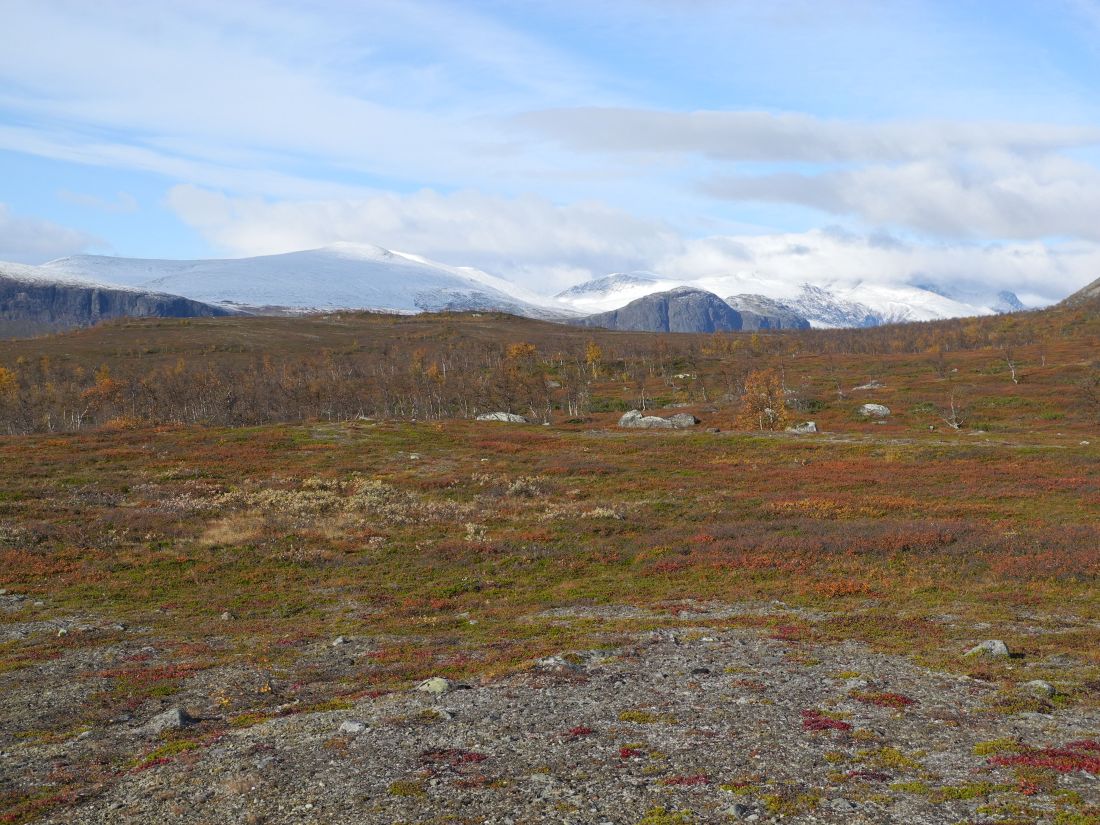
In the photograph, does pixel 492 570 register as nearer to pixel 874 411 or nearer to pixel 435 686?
pixel 435 686

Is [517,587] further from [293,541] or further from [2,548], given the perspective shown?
[2,548]

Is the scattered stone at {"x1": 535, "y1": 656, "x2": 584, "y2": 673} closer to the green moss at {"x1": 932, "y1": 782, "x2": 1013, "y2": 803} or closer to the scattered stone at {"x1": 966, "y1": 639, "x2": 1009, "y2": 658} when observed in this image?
the green moss at {"x1": 932, "y1": 782, "x2": 1013, "y2": 803}

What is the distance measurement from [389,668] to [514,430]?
262 feet

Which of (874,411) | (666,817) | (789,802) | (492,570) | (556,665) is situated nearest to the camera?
(666,817)

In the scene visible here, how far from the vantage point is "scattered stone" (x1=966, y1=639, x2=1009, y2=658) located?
2209 centimetres

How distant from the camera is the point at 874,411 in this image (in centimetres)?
12438

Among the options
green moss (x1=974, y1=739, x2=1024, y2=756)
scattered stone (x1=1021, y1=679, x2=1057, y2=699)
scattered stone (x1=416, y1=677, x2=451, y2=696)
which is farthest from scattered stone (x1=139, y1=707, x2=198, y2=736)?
scattered stone (x1=1021, y1=679, x2=1057, y2=699)

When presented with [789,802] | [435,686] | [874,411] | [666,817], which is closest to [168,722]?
[435,686]

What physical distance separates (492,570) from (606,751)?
22.8m

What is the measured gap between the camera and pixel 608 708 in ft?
A: 62.3

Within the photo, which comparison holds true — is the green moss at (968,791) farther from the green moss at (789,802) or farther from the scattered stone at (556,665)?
the scattered stone at (556,665)

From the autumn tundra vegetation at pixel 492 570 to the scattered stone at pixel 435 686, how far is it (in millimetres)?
1005

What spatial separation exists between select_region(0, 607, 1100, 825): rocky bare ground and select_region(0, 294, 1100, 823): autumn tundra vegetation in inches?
7.6

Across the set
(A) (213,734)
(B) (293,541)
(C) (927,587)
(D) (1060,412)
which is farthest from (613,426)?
(A) (213,734)
